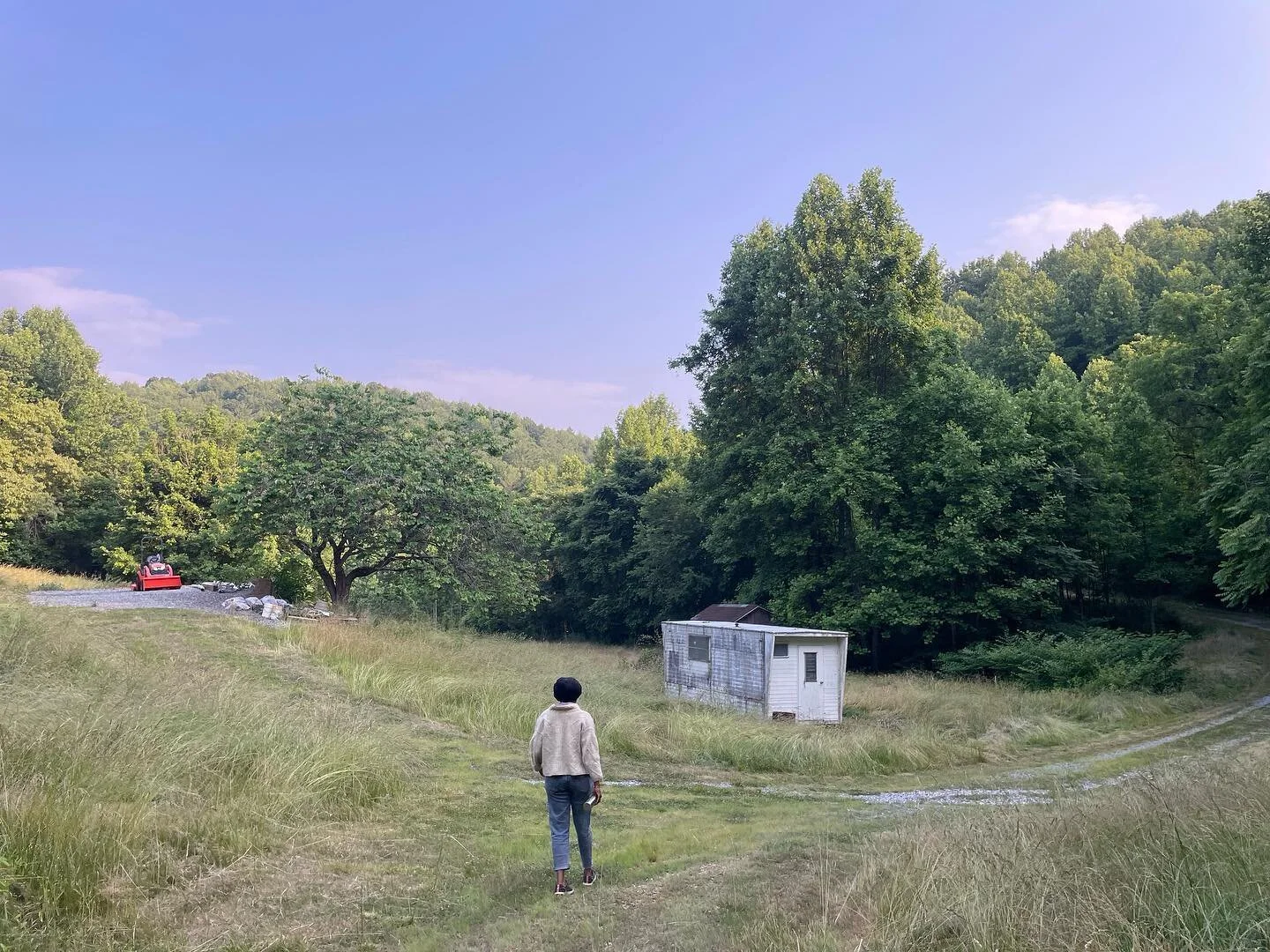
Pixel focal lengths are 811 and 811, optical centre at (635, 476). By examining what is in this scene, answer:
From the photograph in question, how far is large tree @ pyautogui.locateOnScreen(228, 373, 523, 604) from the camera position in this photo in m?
26.2

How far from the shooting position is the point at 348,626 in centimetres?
2059

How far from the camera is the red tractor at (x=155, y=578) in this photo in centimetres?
3227

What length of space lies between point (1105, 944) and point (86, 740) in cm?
724

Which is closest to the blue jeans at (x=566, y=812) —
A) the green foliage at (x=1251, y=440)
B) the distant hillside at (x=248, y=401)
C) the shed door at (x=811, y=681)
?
the shed door at (x=811, y=681)

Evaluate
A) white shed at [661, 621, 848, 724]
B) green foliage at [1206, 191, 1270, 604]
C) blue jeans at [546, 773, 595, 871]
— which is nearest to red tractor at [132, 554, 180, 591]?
white shed at [661, 621, 848, 724]

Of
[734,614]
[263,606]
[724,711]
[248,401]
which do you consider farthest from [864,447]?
[248,401]

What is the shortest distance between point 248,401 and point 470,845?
131m

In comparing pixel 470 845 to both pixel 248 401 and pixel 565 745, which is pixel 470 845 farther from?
pixel 248 401

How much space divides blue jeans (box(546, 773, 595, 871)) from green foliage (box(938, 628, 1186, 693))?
2107 cm

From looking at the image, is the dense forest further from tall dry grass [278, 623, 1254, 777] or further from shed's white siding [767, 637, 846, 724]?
shed's white siding [767, 637, 846, 724]

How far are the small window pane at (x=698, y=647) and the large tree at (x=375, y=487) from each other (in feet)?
27.4

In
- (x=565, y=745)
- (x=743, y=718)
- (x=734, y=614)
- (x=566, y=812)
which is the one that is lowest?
(x=743, y=718)

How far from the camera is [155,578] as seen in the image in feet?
107

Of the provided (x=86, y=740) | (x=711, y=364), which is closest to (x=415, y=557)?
(x=711, y=364)
